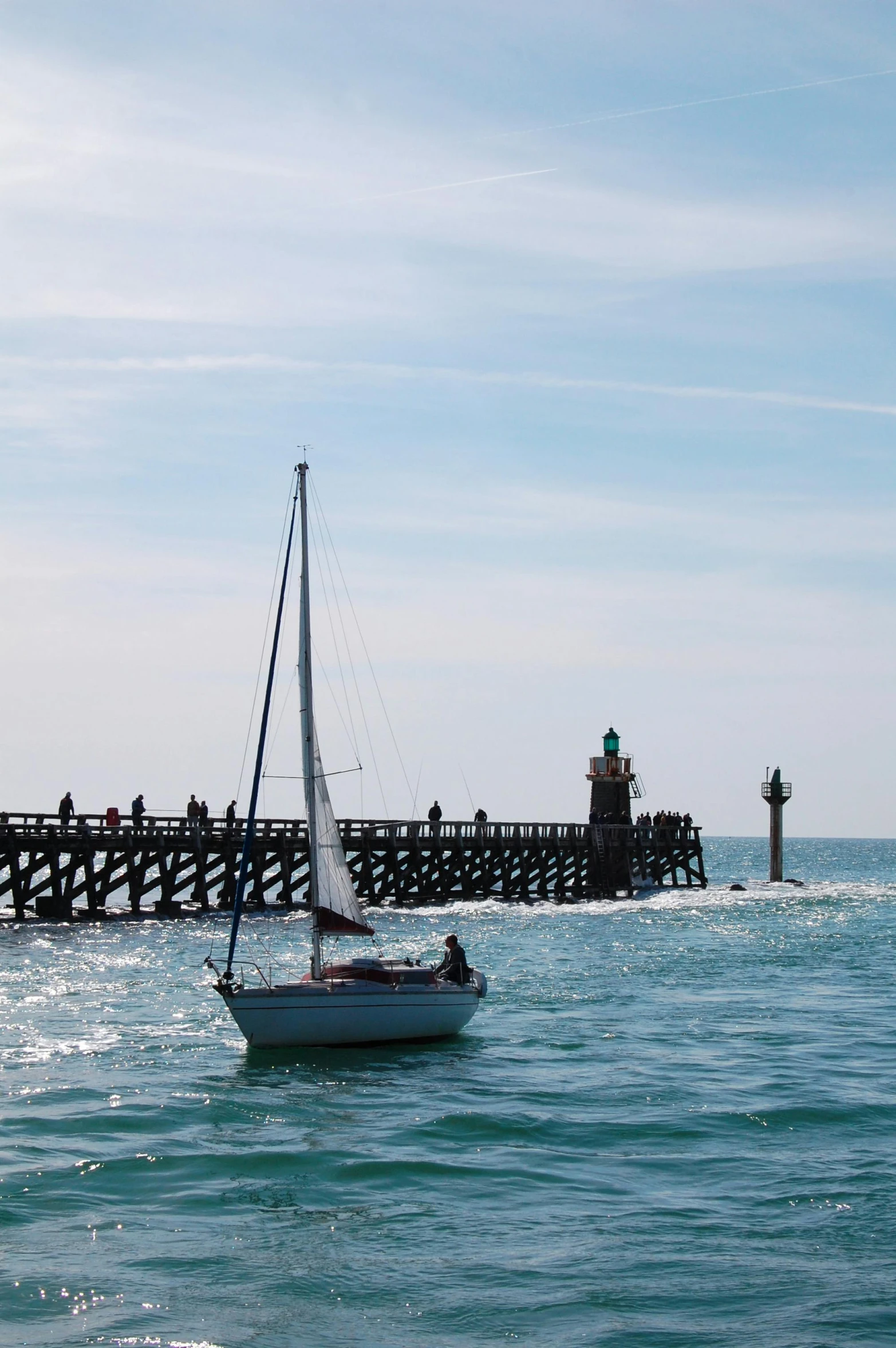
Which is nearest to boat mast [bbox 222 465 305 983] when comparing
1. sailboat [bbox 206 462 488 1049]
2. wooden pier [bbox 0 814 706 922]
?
sailboat [bbox 206 462 488 1049]

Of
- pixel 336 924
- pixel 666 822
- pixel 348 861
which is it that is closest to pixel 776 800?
pixel 666 822

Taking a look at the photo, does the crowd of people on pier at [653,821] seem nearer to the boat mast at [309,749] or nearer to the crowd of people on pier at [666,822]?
the crowd of people on pier at [666,822]

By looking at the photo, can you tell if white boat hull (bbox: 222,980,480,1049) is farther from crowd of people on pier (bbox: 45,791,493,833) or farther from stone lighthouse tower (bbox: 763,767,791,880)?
stone lighthouse tower (bbox: 763,767,791,880)

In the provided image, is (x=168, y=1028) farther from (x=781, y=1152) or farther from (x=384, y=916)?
(x=384, y=916)

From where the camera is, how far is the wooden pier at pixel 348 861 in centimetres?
4259

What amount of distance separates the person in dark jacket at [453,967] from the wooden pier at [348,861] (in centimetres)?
1868

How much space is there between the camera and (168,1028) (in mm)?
23641

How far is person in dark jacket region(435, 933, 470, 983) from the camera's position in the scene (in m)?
23.1

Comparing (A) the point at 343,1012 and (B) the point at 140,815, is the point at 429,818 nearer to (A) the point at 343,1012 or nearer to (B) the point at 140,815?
(B) the point at 140,815

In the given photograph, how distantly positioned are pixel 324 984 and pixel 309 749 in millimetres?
3608

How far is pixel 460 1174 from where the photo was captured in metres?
15.1

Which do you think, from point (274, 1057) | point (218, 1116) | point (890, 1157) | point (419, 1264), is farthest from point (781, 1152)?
point (274, 1057)

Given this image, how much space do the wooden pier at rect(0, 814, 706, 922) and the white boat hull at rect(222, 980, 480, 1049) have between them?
63.7 feet

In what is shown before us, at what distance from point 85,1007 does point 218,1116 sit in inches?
349
